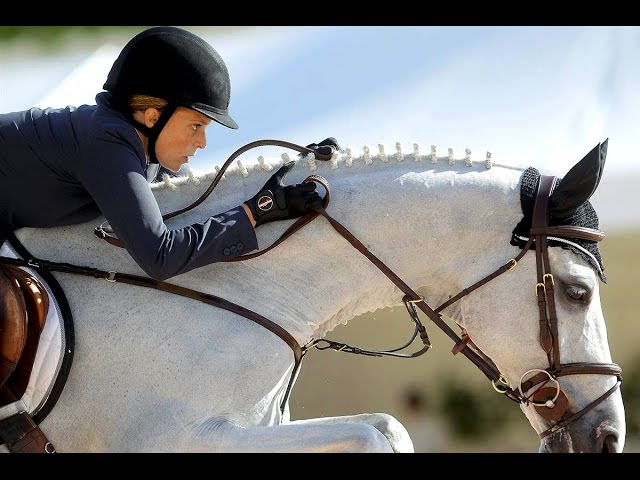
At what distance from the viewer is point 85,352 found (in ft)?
12.3

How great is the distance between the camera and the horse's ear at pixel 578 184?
388 centimetres

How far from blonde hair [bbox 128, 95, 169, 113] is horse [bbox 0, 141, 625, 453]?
425 mm

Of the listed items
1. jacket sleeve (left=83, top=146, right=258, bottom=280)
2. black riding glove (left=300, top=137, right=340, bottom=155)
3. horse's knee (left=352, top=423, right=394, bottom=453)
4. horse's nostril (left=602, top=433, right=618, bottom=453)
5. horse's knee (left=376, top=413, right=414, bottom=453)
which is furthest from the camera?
black riding glove (left=300, top=137, right=340, bottom=155)

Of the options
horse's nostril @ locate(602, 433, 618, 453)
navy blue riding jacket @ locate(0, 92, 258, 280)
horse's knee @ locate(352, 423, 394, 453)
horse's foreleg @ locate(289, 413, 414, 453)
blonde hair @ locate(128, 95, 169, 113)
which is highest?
blonde hair @ locate(128, 95, 169, 113)

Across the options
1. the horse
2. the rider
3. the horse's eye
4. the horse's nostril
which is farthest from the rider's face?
the horse's nostril

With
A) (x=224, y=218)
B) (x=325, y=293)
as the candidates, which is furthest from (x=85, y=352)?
(x=325, y=293)

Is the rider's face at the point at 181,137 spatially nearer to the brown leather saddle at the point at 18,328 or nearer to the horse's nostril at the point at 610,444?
the brown leather saddle at the point at 18,328

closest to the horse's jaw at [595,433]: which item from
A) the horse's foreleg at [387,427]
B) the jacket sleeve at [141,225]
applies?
the horse's foreleg at [387,427]

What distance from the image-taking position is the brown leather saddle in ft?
11.9

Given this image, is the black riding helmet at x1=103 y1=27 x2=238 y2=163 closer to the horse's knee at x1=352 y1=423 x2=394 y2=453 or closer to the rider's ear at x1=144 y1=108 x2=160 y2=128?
the rider's ear at x1=144 y1=108 x2=160 y2=128

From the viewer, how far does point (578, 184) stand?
12.8 ft

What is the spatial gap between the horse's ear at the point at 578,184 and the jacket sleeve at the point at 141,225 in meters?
1.43
